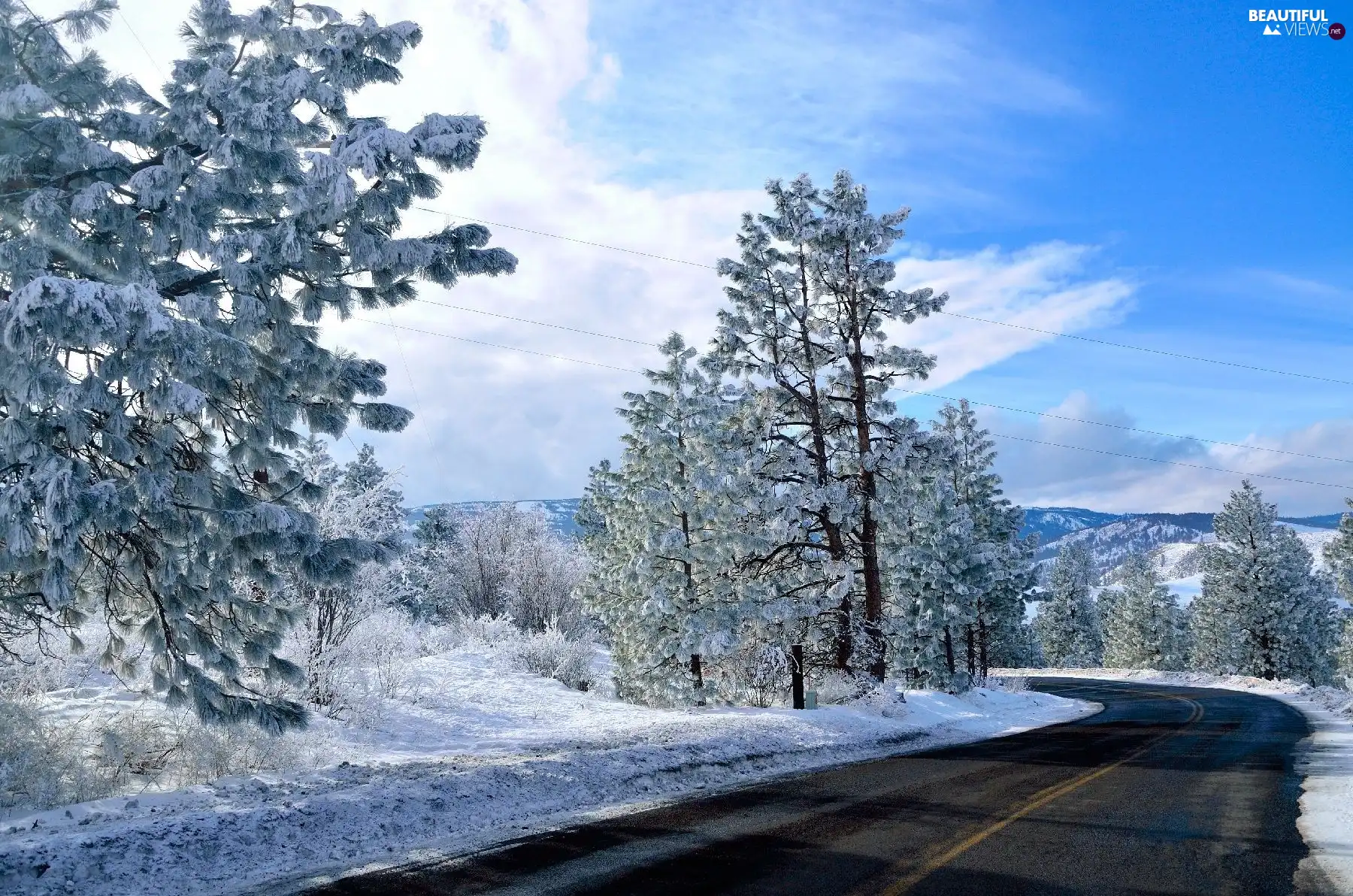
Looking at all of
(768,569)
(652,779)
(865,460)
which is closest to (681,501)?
(768,569)

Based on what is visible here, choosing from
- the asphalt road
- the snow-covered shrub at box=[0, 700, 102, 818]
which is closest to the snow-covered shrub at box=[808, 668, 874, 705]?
the asphalt road

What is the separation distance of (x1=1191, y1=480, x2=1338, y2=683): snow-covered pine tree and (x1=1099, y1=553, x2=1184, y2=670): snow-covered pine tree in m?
18.2

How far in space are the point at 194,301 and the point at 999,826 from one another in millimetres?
9679

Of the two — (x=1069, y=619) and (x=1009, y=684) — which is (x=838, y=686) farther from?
(x=1069, y=619)

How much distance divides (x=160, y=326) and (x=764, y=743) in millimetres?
11028

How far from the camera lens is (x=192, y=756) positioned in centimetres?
1081

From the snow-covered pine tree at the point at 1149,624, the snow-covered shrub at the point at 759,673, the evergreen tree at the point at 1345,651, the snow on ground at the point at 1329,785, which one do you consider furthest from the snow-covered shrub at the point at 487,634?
the snow-covered pine tree at the point at 1149,624

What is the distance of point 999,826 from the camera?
8594 millimetres

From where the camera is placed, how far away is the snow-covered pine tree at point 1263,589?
51188mm

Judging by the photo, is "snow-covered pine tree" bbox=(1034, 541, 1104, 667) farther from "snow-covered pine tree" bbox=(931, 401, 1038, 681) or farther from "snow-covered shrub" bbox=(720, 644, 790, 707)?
"snow-covered shrub" bbox=(720, 644, 790, 707)

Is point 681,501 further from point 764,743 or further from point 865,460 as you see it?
point 764,743

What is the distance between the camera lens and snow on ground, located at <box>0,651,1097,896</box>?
6695 millimetres

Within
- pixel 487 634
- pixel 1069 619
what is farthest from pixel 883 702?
pixel 1069 619

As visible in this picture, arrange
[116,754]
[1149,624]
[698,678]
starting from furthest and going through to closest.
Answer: [1149,624] → [698,678] → [116,754]
